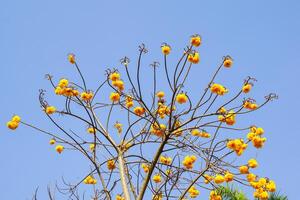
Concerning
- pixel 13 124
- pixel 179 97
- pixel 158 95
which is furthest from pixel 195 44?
pixel 13 124

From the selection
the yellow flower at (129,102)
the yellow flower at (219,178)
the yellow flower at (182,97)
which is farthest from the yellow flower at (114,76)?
the yellow flower at (219,178)

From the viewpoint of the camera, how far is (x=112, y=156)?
481 centimetres

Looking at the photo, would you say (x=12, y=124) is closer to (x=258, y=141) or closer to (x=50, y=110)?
(x=50, y=110)

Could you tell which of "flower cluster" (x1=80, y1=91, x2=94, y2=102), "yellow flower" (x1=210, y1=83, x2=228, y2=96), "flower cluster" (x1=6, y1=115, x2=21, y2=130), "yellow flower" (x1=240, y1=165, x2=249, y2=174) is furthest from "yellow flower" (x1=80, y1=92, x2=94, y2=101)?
"yellow flower" (x1=240, y1=165, x2=249, y2=174)

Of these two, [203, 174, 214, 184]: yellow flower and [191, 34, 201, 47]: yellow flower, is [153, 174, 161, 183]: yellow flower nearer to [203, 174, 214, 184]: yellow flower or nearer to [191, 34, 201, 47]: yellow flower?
[203, 174, 214, 184]: yellow flower

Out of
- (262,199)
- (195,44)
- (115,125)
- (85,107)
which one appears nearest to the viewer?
(195,44)

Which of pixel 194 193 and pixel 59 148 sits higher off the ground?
pixel 59 148

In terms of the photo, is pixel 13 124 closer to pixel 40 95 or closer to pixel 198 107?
pixel 40 95

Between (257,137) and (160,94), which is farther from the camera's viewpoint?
(160,94)

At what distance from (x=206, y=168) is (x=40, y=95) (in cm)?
166

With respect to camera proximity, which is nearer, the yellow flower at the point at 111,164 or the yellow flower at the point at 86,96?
the yellow flower at the point at 86,96

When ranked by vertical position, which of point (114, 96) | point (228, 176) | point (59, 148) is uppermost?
point (114, 96)

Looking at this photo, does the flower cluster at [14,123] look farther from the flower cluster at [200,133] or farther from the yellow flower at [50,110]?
the flower cluster at [200,133]

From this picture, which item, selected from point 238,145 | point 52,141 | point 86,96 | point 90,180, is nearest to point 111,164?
point 90,180
